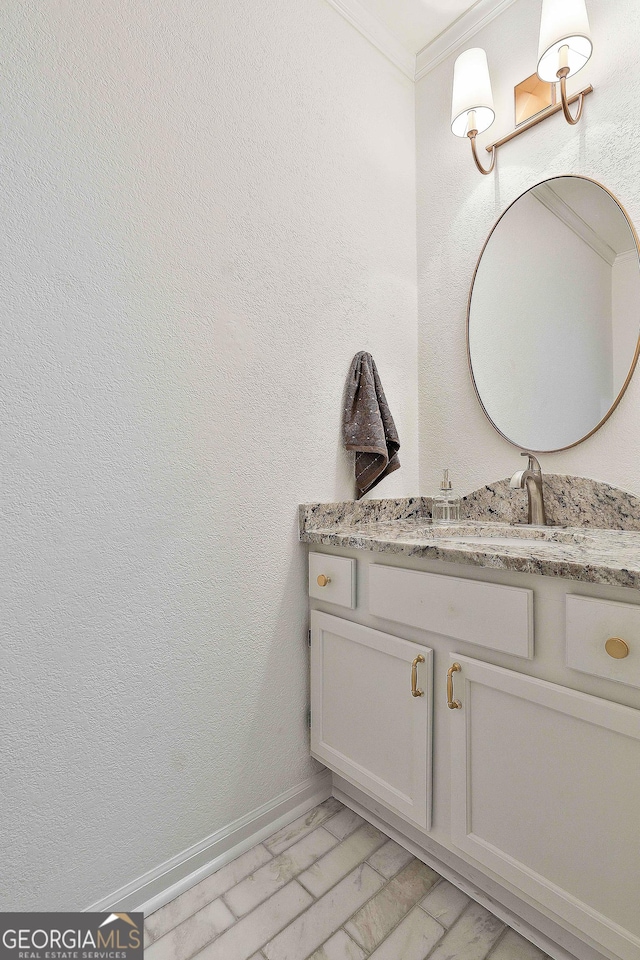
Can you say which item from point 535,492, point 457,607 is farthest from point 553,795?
point 535,492

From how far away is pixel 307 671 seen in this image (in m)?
1.45

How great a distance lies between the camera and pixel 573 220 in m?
1.38

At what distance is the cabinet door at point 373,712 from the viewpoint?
1.11 meters

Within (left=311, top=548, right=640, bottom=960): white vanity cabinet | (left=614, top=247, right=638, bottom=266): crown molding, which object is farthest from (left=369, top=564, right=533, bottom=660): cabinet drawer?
(left=614, top=247, right=638, bottom=266): crown molding

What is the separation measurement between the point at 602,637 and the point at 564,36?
150 centimetres

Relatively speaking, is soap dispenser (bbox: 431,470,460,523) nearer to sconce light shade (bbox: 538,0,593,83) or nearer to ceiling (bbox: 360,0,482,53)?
sconce light shade (bbox: 538,0,593,83)

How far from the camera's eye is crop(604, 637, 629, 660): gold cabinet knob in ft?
2.56

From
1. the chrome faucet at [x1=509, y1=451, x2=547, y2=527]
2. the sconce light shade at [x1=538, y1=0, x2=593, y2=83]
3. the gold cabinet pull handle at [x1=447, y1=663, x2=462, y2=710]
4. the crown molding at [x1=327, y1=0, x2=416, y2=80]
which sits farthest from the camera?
the crown molding at [x1=327, y1=0, x2=416, y2=80]

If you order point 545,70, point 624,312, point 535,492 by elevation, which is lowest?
point 535,492

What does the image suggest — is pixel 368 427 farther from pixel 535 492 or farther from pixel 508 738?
pixel 508 738

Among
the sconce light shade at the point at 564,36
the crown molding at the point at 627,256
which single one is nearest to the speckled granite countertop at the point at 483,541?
the crown molding at the point at 627,256

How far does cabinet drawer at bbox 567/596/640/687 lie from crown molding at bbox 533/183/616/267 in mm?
1002

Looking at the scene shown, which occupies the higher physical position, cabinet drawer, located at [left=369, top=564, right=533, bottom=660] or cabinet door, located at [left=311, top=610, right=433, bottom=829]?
cabinet drawer, located at [left=369, top=564, right=533, bottom=660]

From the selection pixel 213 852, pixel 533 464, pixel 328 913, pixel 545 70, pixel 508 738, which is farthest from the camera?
pixel 533 464
